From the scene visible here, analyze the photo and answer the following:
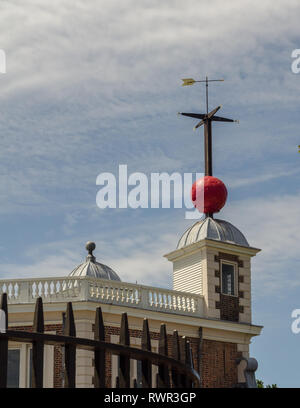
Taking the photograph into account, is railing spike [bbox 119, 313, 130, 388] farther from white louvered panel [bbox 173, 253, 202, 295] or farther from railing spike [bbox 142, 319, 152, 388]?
white louvered panel [bbox 173, 253, 202, 295]

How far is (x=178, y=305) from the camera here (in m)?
31.0

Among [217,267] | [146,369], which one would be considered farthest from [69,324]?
Answer: [217,267]

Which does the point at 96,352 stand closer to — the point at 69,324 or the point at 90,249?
the point at 69,324

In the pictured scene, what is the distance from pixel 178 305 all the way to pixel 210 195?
217 inches

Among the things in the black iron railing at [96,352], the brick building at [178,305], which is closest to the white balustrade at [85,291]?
the brick building at [178,305]

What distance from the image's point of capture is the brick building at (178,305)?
27.2m

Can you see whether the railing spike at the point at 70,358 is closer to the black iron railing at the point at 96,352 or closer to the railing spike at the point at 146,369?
the black iron railing at the point at 96,352

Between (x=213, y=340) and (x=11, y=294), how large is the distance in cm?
831

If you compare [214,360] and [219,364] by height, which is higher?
[214,360]

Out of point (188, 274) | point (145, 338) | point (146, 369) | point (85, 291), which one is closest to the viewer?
point (146, 369)

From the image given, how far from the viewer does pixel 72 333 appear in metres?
8.63

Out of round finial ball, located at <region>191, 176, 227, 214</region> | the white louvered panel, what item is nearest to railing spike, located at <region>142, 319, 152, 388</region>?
the white louvered panel
